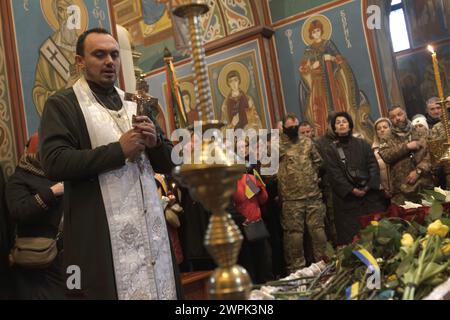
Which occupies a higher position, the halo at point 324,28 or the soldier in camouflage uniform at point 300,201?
the halo at point 324,28

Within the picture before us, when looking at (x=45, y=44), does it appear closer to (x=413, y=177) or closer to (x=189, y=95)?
(x=413, y=177)

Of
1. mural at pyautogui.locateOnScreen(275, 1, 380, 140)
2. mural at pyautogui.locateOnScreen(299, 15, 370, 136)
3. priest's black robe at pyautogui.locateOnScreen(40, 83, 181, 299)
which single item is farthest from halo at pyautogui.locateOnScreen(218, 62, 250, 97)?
priest's black robe at pyautogui.locateOnScreen(40, 83, 181, 299)

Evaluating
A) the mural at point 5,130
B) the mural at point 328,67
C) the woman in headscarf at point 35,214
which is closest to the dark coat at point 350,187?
the woman in headscarf at point 35,214

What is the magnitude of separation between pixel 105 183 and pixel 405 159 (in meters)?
4.47

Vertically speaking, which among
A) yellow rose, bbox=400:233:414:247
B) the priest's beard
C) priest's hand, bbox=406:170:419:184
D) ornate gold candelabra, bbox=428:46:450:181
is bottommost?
yellow rose, bbox=400:233:414:247

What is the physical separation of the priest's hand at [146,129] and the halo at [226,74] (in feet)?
28.7

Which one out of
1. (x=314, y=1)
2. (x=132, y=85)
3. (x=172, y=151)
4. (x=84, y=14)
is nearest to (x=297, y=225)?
(x=132, y=85)

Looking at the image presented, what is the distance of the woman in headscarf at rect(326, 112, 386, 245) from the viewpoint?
5.88m

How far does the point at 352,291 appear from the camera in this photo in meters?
1.57

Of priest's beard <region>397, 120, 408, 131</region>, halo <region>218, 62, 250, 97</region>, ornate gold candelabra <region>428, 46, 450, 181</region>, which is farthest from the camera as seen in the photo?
halo <region>218, 62, 250, 97</region>

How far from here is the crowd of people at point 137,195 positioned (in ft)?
7.20

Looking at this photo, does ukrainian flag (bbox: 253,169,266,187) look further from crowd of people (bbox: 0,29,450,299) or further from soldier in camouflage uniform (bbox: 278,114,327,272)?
soldier in camouflage uniform (bbox: 278,114,327,272)

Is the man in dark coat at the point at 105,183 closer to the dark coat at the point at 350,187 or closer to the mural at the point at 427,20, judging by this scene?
the dark coat at the point at 350,187

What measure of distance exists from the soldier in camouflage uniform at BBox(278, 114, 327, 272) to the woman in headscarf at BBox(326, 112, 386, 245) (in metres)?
0.25
